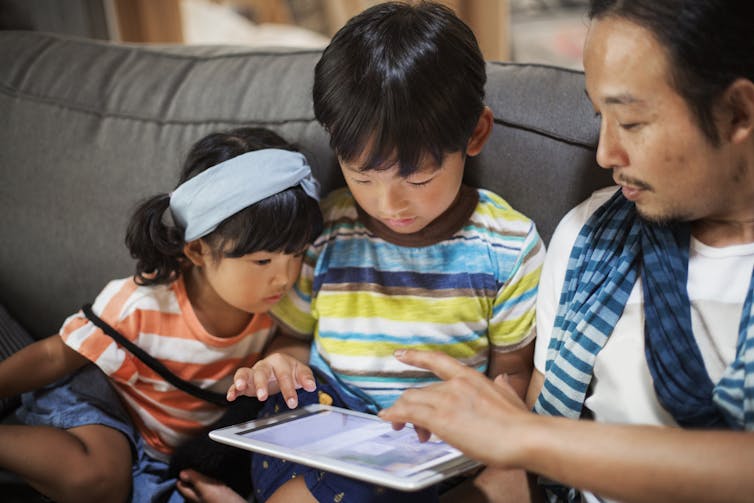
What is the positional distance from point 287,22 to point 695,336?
8.82 feet

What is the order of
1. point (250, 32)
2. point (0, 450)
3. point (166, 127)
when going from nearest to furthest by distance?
point (0, 450) < point (166, 127) < point (250, 32)

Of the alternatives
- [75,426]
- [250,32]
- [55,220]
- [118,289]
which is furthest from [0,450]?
[250,32]

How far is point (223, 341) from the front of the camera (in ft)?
4.37

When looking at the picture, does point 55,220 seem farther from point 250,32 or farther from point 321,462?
point 250,32

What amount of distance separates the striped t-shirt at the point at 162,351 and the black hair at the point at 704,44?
2.56 feet

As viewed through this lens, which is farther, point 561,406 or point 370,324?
point 370,324

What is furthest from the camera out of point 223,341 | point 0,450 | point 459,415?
point 223,341

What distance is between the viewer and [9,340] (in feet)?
4.75

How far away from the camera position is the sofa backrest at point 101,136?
1.49 metres

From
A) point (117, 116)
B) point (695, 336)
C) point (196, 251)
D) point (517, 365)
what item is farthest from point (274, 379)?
point (117, 116)

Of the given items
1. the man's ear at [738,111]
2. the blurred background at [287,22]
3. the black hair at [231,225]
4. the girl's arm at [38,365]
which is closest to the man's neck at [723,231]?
the man's ear at [738,111]

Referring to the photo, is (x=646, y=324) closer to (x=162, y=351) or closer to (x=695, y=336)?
(x=695, y=336)

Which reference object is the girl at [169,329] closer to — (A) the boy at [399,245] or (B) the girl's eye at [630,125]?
(A) the boy at [399,245]

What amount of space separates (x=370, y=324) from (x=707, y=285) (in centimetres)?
50
